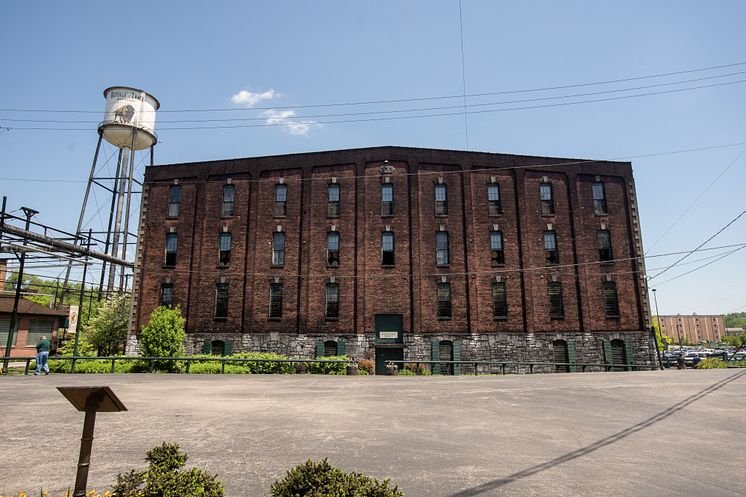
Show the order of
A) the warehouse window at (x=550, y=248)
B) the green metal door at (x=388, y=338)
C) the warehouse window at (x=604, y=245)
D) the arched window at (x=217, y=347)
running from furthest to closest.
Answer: the warehouse window at (x=604, y=245) → the warehouse window at (x=550, y=248) → the arched window at (x=217, y=347) → the green metal door at (x=388, y=338)

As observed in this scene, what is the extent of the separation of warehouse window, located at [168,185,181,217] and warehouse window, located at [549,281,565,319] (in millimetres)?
27121

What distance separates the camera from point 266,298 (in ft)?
94.9

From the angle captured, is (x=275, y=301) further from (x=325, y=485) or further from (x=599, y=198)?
(x=325, y=485)

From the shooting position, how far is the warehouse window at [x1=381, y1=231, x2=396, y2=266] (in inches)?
1136

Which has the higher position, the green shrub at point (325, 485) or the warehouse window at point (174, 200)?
the warehouse window at point (174, 200)

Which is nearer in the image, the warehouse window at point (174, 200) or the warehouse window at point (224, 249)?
the warehouse window at point (224, 249)

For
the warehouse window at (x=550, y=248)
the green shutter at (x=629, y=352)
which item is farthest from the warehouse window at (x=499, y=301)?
the green shutter at (x=629, y=352)

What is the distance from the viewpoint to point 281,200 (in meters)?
30.5

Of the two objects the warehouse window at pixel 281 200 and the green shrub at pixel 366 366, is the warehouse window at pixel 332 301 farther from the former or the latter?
the warehouse window at pixel 281 200

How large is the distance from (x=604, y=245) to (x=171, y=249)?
101 feet

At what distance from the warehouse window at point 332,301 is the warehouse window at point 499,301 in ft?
34.3

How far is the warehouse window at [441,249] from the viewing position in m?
28.8

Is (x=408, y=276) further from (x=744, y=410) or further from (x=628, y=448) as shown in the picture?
(x=628, y=448)

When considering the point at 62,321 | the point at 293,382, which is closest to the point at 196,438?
the point at 293,382
